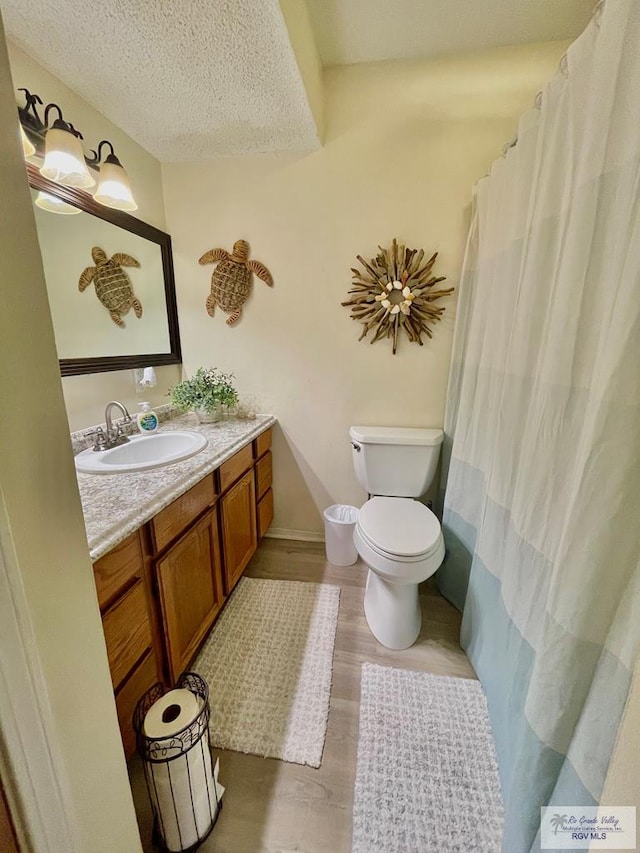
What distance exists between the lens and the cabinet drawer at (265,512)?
1.95 meters

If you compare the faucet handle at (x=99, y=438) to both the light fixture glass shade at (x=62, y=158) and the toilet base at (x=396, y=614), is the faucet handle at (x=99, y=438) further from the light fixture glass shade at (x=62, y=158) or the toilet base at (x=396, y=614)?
the toilet base at (x=396, y=614)

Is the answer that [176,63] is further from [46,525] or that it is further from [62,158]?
[46,525]

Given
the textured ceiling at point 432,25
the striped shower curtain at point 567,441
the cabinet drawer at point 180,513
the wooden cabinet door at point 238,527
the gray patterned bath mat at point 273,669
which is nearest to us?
the striped shower curtain at point 567,441

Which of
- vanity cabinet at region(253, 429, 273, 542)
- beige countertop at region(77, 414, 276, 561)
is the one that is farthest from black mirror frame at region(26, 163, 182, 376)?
vanity cabinet at region(253, 429, 273, 542)

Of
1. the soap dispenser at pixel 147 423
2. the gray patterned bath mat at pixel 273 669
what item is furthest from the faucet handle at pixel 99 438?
the gray patterned bath mat at pixel 273 669

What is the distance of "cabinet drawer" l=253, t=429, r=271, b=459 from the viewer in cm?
185

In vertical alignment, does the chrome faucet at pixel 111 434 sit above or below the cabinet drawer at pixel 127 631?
above

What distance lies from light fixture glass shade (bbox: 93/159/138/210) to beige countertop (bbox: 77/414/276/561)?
1.06m

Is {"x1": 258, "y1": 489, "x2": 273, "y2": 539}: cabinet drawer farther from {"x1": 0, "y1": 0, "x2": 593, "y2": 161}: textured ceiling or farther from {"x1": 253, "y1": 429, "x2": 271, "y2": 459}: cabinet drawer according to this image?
{"x1": 0, "y1": 0, "x2": 593, "y2": 161}: textured ceiling

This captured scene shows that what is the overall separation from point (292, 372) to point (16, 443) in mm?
1591

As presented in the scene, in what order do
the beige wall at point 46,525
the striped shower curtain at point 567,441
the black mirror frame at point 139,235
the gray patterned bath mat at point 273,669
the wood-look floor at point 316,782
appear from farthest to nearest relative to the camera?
the black mirror frame at point 139,235, the gray patterned bath mat at point 273,669, the wood-look floor at point 316,782, the striped shower curtain at point 567,441, the beige wall at point 46,525

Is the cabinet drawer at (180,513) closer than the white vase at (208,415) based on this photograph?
Yes

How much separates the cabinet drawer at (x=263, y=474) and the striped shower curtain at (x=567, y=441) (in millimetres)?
1160

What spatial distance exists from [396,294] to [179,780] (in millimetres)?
1969
